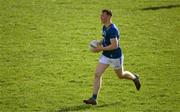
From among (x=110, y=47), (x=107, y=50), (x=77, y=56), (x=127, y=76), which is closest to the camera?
(x=110, y=47)

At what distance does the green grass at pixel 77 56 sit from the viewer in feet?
49.8

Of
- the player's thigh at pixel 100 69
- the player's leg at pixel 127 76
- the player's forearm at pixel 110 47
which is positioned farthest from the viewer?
the player's leg at pixel 127 76

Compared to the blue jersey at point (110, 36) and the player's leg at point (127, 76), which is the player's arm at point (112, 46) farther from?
the player's leg at point (127, 76)

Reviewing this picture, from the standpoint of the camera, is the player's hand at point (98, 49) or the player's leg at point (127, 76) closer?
the player's hand at point (98, 49)

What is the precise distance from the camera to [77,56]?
20359mm

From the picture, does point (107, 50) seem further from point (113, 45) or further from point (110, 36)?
point (110, 36)

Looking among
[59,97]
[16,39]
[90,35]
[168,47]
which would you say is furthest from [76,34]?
[59,97]

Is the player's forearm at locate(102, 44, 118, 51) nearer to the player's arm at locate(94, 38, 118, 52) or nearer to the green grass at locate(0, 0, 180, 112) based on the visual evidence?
the player's arm at locate(94, 38, 118, 52)

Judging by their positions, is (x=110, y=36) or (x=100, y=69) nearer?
(x=110, y=36)

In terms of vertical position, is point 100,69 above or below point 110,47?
below

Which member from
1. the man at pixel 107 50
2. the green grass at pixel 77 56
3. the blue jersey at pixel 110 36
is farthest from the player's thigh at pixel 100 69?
the green grass at pixel 77 56

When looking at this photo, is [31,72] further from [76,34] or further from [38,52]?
[76,34]

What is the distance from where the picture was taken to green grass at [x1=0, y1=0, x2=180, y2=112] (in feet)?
49.8

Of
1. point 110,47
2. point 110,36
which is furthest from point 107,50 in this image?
point 110,36
